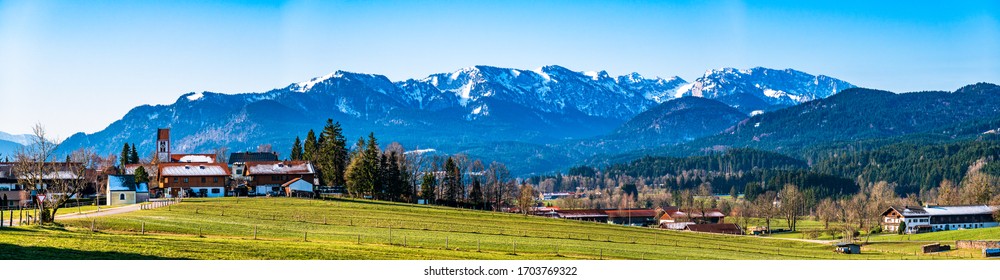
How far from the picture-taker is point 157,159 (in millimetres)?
178250

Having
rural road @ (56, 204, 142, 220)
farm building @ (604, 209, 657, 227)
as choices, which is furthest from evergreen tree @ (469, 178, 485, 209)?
rural road @ (56, 204, 142, 220)

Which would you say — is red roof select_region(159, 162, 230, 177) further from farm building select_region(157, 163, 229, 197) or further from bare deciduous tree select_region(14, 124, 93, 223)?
bare deciduous tree select_region(14, 124, 93, 223)

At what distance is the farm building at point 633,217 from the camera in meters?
183

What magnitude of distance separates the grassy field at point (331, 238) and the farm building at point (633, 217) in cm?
7475

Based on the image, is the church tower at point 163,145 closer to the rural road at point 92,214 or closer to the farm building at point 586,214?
the farm building at point 586,214

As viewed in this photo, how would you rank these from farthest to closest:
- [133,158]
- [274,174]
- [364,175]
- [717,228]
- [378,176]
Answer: [133,158]
[717,228]
[378,176]
[274,174]
[364,175]

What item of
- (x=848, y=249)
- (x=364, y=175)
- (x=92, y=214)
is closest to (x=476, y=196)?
(x=364, y=175)

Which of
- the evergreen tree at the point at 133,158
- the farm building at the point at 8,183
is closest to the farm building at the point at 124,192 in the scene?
the farm building at the point at 8,183

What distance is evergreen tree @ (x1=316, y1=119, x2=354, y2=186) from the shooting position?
445 feet

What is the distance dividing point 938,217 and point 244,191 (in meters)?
108

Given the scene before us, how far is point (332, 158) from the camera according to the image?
13562cm

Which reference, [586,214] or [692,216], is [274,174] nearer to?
[586,214]
